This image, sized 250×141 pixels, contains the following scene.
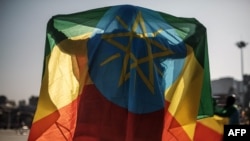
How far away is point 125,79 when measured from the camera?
319cm

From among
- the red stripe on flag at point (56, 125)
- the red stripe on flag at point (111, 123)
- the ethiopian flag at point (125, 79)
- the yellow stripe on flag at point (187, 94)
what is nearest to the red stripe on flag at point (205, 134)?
the ethiopian flag at point (125, 79)

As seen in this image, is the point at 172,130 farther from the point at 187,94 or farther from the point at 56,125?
Answer: the point at 56,125

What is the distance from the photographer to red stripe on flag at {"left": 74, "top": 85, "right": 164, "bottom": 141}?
3.11 m

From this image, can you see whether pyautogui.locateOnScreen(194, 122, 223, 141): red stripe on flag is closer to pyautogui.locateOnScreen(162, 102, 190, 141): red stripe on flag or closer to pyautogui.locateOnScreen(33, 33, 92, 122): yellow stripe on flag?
pyautogui.locateOnScreen(162, 102, 190, 141): red stripe on flag

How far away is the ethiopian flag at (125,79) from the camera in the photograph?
3.14m

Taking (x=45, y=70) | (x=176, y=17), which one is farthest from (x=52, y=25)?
(x=176, y=17)

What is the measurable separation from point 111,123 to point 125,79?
0.40m

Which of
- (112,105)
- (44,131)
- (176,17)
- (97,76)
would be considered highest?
(176,17)

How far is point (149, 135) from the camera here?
310cm

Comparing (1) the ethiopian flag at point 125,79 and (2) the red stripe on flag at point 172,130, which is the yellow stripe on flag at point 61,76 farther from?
(2) the red stripe on flag at point 172,130

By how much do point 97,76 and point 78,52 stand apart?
38cm

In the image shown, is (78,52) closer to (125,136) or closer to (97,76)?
(97,76)

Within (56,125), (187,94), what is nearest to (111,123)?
(56,125)

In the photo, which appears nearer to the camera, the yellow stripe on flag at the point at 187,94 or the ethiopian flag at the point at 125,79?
the ethiopian flag at the point at 125,79
